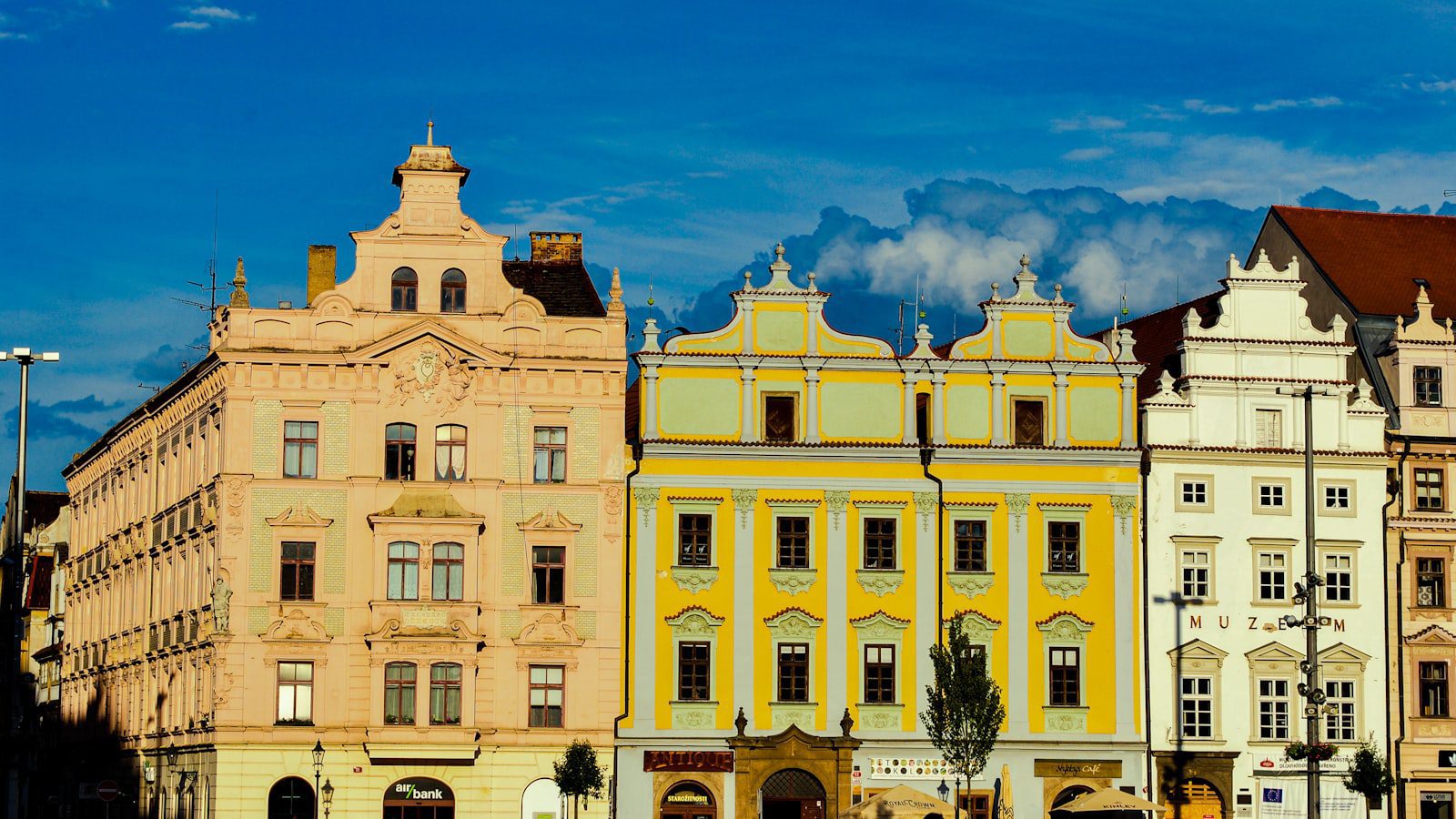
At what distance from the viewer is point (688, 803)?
6850 cm

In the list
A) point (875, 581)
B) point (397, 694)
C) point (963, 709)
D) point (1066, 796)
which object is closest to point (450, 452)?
point (397, 694)

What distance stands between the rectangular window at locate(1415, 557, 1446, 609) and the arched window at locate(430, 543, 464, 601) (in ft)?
92.3

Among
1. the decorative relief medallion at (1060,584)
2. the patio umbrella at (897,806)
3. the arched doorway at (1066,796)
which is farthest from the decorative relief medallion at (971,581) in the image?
the patio umbrella at (897,806)

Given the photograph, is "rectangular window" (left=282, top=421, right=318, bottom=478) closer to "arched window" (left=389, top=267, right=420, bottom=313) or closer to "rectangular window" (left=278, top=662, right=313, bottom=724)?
"arched window" (left=389, top=267, right=420, bottom=313)

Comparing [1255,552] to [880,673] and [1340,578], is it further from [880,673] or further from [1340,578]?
[880,673]

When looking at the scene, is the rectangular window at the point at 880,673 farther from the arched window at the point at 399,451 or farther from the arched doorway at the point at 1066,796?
the arched window at the point at 399,451

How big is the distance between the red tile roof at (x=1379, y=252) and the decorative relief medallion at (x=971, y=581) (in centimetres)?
1571

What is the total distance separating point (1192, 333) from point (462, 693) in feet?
77.6

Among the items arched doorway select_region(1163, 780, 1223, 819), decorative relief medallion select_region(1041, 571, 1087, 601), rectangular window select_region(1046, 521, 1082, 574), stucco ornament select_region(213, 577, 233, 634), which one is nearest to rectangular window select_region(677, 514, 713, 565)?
decorative relief medallion select_region(1041, 571, 1087, 601)

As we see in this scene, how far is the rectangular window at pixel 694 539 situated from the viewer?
69438 mm

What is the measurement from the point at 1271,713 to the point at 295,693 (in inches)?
1100

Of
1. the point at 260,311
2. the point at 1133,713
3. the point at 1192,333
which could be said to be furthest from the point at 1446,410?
the point at 260,311

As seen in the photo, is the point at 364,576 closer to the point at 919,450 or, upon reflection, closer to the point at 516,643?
the point at 516,643

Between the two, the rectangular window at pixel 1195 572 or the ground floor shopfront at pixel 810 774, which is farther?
the rectangular window at pixel 1195 572
